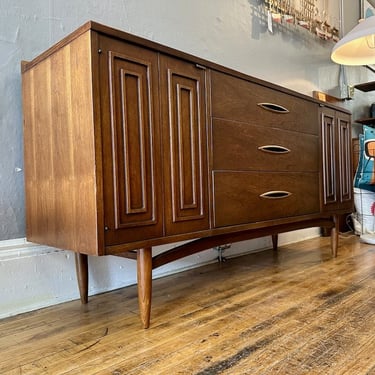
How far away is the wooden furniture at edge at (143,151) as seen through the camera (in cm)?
90

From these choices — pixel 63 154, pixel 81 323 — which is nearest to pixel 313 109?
pixel 63 154

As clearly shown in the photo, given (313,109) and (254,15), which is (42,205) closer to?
(313,109)

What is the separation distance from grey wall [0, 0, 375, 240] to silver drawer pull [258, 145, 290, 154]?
71cm

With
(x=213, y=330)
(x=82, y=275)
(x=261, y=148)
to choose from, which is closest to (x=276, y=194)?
(x=261, y=148)

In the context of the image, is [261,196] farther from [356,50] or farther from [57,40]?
[356,50]

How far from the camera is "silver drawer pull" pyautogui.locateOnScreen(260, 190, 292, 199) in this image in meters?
1.40

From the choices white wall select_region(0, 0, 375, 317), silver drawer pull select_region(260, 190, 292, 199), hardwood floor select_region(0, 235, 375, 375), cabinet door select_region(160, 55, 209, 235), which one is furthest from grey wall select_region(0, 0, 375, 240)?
silver drawer pull select_region(260, 190, 292, 199)

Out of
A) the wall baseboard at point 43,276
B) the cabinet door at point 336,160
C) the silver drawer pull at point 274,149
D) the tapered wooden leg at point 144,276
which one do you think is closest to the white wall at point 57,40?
the wall baseboard at point 43,276

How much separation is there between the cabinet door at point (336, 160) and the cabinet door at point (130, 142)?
1.09m

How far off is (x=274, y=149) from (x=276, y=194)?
186 millimetres

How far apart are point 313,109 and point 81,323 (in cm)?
138

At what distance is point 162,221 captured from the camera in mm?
1016

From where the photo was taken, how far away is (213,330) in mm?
988

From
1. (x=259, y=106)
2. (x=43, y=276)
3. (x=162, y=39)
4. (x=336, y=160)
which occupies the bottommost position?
(x=43, y=276)
